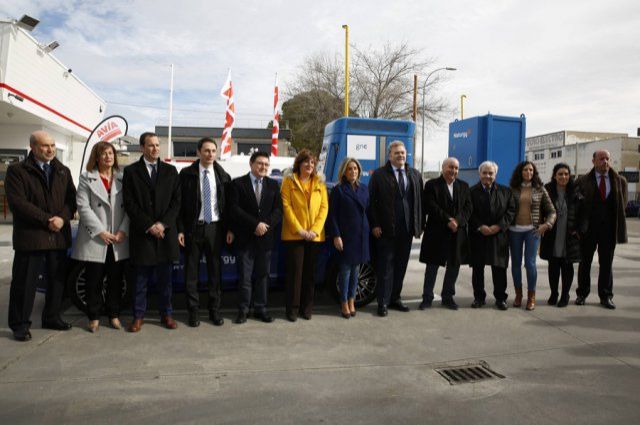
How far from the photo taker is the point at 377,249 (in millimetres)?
5645

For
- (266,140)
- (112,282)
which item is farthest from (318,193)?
(266,140)

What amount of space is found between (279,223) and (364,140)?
19.5 ft

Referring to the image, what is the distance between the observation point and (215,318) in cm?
510

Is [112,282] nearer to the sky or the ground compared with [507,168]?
nearer to the ground

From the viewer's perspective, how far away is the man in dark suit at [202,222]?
496 centimetres

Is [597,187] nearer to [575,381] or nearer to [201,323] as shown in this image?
[575,381]

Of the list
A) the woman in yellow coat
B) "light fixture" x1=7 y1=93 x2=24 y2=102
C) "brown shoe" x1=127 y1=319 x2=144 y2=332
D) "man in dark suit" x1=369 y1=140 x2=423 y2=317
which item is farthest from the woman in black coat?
"light fixture" x1=7 y1=93 x2=24 y2=102

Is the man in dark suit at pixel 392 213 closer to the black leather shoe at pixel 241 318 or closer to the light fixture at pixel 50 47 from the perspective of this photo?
the black leather shoe at pixel 241 318

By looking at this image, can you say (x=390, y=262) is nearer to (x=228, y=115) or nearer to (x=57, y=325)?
(x=57, y=325)

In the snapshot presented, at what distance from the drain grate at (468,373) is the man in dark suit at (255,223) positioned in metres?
2.05

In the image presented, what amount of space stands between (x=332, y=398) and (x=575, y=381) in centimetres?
192

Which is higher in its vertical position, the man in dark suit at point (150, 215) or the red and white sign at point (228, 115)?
the red and white sign at point (228, 115)

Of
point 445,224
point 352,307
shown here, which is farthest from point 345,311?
point 445,224

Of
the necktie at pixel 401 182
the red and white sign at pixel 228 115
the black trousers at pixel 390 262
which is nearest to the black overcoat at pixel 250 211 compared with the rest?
the black trousers at pixel 390 262
